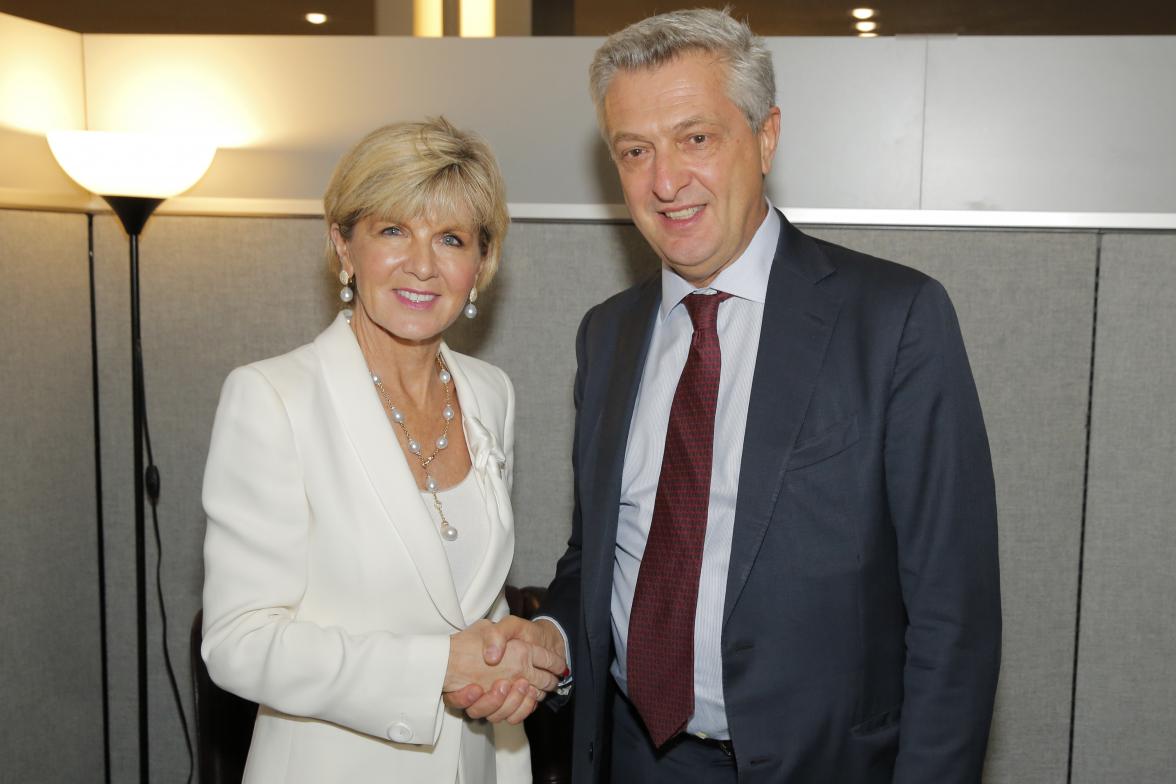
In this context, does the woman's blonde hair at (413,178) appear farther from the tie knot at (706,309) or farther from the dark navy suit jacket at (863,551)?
the dark navy suit jacket at (863,551)

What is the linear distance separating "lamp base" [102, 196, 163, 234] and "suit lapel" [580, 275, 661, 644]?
4.45 ft

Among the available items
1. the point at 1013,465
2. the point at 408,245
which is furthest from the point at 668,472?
the point at 1013,465

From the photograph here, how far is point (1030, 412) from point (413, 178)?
163 centimetres

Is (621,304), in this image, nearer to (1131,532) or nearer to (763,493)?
(763,493)

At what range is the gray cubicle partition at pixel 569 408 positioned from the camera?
7.91ft

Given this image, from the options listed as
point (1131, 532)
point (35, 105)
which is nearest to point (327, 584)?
point (35, 105)

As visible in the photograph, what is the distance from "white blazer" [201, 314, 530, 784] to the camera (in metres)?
1.56

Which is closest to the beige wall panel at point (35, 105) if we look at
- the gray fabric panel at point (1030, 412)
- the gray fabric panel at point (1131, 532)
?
the gray fabric panel at point (1030, 412)

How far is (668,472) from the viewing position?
5.49 ft

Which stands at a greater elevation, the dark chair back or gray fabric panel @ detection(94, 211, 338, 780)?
gray fabric panel @ detection(94, 211, 338, 780)

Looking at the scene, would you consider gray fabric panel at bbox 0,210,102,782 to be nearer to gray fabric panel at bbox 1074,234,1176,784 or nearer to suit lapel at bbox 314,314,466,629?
suit lapel at bbox 314,314,466,629

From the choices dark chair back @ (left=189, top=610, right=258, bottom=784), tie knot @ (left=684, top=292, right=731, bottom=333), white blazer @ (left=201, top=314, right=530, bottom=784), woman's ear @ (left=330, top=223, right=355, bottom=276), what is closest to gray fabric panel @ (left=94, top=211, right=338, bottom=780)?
dark chair back @ (left=189, top=610, right=258, bottom=784)

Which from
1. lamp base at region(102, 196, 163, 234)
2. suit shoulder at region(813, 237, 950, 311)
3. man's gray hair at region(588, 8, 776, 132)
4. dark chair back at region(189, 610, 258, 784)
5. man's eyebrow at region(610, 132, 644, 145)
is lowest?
dark chair back at region(189, 610, 258, 784)

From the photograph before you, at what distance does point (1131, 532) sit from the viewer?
95.8 inches
